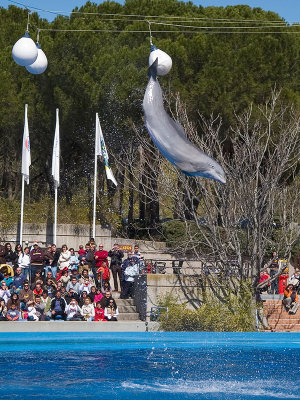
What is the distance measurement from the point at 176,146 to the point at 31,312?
927 cm

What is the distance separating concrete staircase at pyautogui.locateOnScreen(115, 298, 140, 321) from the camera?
19.1 metres

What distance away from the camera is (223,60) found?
24219 mm

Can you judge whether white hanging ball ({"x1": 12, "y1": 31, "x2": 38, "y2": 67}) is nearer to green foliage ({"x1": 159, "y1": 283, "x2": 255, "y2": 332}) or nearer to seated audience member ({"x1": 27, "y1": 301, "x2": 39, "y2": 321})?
seated audience member ({"x1": 27, "y1": 301, "x2": 39, "y2": 321})

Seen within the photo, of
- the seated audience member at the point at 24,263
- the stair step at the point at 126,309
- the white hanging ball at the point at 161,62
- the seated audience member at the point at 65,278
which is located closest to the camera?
the white hanging ball at the point at 161,62

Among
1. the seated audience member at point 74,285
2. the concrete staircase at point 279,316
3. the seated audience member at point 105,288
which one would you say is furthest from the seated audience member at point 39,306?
the concrete staircase at point 279,316

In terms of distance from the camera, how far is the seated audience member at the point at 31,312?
672 inches

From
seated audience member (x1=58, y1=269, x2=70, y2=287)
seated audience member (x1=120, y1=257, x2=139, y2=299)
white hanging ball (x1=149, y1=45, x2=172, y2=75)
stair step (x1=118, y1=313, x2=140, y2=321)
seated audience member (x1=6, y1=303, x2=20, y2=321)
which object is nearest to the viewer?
white hanging ball (x1=149, y1=45, x2=172, y2=75)

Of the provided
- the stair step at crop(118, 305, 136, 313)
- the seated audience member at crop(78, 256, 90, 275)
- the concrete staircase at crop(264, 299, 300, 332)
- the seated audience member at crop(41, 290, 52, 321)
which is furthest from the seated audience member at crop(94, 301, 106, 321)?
the concrete staircase at crop(264, 299, 300, 332)

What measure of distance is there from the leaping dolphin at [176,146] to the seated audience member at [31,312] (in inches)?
357

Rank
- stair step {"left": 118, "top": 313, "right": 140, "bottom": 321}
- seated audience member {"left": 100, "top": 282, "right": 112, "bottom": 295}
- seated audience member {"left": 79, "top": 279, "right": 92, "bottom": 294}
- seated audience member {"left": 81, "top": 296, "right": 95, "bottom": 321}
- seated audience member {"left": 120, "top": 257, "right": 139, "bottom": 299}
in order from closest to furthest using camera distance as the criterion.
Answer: seated audience member {"left": 81, "top": 296, "right": 95, "bottom": 321}, seated audience member {"left": 100, "top": 282, "right": 112, "bottom": 295}, seated audience member {"left": 79, "top": 279, "right": 92, "bottom": 294}, stair step {"left": 118, "top": 313, "right": 140, "bottom": 321}, seated audience member {"left": 120, "top": 257, "right": 139, "bottom": 299}

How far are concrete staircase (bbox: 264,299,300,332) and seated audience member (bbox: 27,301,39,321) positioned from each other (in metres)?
5.60

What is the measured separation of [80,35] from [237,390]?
16509mm

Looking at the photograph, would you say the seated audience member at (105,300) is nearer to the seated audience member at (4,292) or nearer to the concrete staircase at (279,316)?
the seated audience member at (4,292)

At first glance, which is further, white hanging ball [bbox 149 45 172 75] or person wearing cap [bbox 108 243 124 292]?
person wearing cap [bbox 108 243 124 292]
